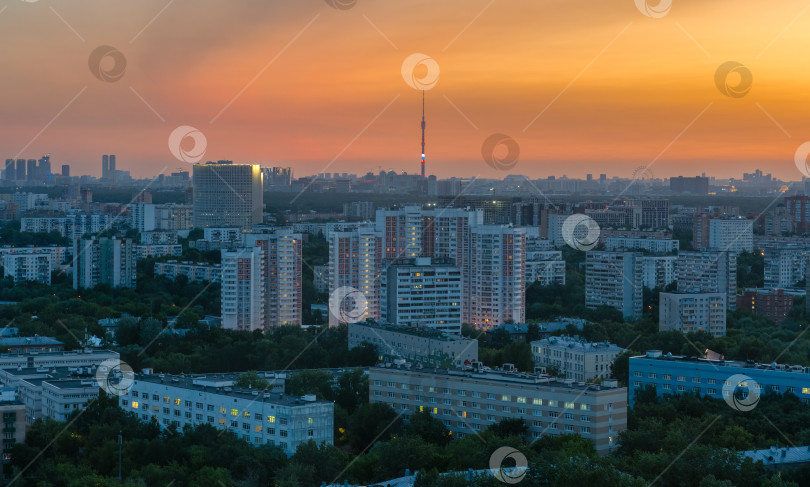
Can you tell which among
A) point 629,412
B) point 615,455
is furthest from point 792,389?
point 615,455

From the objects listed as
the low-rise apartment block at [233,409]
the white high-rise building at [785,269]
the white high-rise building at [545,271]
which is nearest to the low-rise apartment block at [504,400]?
the low-rise apartment block at [233,409]

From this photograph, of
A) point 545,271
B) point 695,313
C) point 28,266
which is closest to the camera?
point 695,313

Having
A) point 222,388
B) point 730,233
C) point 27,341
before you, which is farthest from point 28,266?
point 730,233

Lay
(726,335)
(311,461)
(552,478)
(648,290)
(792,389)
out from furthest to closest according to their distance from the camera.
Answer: (648,290) < (726,335) < (792,389) < (311,461) < (552,478)

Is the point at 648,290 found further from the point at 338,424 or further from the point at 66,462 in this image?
the point at 66,462

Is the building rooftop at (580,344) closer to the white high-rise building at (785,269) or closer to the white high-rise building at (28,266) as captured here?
the white high-rise building at (785,269)

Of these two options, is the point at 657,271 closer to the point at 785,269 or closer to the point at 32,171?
the point at 785,269
